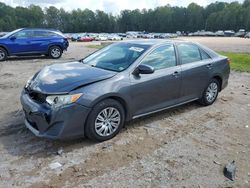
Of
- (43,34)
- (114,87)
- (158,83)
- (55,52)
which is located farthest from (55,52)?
(114,87)

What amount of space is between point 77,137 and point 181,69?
2538mm

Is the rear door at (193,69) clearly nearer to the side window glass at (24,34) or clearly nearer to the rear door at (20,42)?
the rear door at (20,42)

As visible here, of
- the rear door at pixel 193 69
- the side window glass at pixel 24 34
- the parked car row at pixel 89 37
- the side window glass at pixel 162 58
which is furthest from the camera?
the parked car row at pixel 89 37

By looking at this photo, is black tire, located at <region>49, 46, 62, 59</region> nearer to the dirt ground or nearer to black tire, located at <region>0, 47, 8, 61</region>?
black tire, located at <region>0, 47, 8, 61</region>

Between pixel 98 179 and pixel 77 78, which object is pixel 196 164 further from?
pixel 77 78

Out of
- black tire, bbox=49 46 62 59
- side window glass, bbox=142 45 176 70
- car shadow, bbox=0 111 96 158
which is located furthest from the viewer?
black tire, bbox=49 46 62 59

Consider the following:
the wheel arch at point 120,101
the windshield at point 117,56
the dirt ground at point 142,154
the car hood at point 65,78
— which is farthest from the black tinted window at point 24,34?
the wheel arch at point 120,101

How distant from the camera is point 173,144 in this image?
15.1 ft

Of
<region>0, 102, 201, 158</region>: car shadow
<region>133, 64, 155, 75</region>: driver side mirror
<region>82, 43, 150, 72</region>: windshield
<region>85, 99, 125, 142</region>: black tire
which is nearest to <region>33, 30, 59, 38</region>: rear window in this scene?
<region>82, 43, 150, 72</region>: windshield

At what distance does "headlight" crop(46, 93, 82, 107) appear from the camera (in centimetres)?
414

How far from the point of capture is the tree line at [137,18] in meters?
114

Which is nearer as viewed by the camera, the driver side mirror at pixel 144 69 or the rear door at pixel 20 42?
the driver side mirror at pixel 144 69

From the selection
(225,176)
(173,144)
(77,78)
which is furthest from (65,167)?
(225,176)

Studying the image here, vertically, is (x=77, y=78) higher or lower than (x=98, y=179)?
higher
